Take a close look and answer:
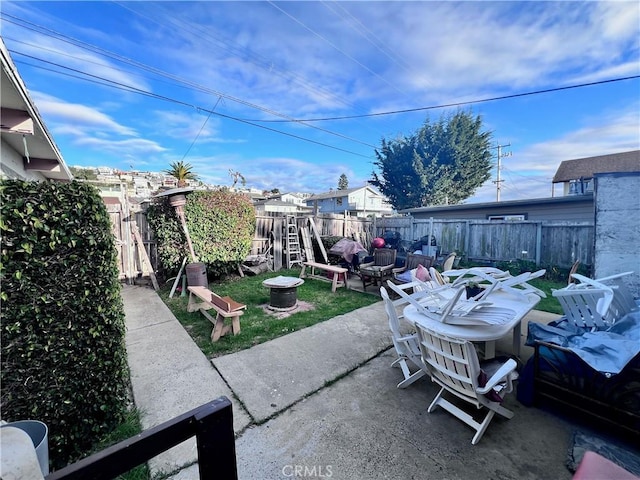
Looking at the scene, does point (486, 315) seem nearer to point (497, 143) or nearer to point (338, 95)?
point (338, 95)

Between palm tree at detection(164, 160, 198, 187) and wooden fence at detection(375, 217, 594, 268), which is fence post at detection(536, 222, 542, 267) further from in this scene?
palm tree at detection(164, 160, 198, 187)

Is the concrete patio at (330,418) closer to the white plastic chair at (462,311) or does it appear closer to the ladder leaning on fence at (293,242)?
the white plastic chair at (462,311)

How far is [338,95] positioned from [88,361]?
14.0 metres

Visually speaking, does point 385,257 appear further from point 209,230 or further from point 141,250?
point 141,250

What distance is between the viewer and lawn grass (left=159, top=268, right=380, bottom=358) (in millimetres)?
3799

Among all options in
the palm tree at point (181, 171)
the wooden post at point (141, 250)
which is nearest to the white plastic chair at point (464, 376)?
the wooden post at point (141, 250)

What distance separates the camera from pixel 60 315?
1.83 metres

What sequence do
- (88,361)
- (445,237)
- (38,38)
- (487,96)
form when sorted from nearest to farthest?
(88,361), (38,38), (487,96), (445,237)

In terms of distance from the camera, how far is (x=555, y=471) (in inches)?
72.2

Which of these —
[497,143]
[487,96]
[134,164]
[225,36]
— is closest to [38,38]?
[225,36]

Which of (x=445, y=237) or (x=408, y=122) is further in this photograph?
(x=408, y=122)

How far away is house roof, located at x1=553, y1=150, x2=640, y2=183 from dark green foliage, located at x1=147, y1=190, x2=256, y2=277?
1672cm

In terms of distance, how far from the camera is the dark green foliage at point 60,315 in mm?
1664

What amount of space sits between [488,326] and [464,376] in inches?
23.5
